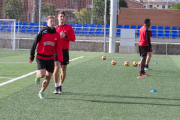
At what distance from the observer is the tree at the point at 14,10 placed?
35750 millimetres

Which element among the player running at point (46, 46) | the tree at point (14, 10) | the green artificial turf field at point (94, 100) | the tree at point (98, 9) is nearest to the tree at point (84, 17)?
the tree at point (98, 9)

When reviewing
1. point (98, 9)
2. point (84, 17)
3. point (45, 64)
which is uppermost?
point (98, 9)

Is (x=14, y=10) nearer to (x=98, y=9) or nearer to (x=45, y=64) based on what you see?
(x=98, y=9)

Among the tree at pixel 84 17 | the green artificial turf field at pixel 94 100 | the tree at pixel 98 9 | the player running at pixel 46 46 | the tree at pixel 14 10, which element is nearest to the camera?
the green artificial turf field at pixel 94 100

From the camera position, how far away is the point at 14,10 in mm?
36250

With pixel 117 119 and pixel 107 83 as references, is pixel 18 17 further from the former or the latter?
pixel 117 119

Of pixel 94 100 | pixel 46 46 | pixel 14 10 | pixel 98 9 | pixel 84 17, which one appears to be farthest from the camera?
pixel 84 17

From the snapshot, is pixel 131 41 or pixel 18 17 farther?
pixel 18 17

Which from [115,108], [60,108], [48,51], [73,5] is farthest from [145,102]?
[73,5]

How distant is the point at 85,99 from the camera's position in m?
6.29

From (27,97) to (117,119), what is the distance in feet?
7.80

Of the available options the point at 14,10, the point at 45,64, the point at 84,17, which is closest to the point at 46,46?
the point at 45,64

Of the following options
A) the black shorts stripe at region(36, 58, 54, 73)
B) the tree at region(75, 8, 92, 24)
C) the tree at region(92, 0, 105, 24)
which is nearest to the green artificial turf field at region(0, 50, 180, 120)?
the black shorts stripe at region(36, 58, 54, 73)

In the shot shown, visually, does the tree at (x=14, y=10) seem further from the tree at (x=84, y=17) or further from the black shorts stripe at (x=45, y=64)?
the black shorts stripe at (x=45, y=64)
